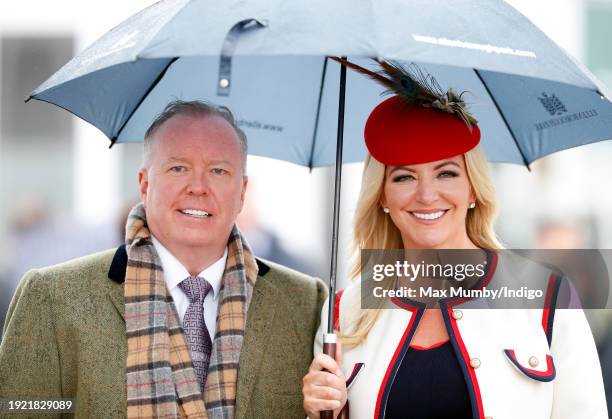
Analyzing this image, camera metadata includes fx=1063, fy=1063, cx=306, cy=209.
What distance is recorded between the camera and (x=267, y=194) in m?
7.57

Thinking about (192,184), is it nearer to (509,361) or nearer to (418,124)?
(418,124)

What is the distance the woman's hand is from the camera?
3.20 metres

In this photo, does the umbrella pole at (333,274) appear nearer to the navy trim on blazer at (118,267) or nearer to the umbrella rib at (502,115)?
the umbrella rib at (502,115)

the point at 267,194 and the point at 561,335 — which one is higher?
the point at 267,194

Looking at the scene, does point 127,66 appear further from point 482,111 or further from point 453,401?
point 453,401

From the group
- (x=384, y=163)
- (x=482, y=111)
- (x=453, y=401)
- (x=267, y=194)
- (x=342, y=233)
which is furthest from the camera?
(x=267, y=194)

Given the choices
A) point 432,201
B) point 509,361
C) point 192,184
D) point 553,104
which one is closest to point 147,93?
point 192,184

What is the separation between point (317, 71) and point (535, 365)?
4.62 feet

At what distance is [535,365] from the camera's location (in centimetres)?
324

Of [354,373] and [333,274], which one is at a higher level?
[333,274]

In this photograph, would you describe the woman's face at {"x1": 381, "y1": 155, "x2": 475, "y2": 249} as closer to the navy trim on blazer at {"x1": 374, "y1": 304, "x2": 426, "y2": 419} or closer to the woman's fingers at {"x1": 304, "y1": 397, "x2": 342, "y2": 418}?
the navy trim on blazer at {"x1": 374, "y1": 304, "x2": 426, "y2": 419}

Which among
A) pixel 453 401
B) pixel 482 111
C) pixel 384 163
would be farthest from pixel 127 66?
pixel 453 401

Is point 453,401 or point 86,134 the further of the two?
point 86,134

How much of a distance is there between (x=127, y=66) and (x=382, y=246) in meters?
1.09
